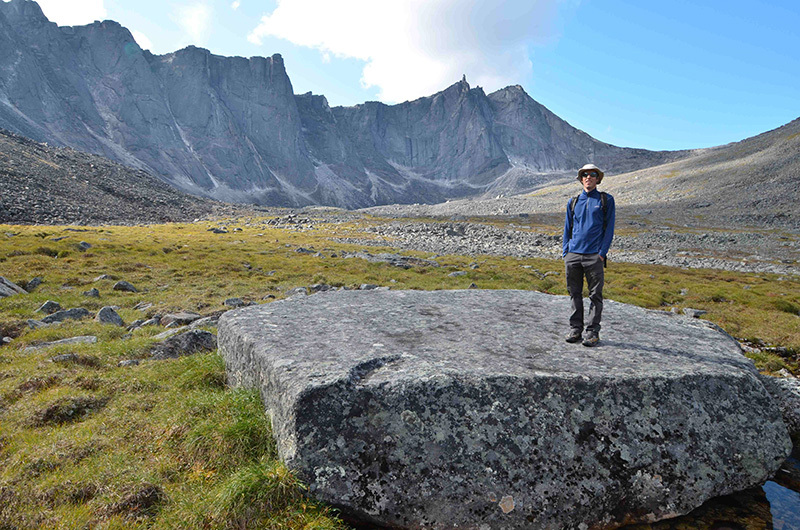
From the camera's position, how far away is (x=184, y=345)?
10.6m

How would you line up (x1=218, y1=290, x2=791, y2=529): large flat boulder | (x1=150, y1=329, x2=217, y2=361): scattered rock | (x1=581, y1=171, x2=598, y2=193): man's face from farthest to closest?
(x1=150, y1=329, x2=217, y2=361): scattered rock, (x1=581, y1=171, x2=598, y2=193): man's face, (x1=218, y1=290, x2=791, y2=529): large flat boulder

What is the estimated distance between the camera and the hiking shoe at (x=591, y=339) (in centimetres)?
784

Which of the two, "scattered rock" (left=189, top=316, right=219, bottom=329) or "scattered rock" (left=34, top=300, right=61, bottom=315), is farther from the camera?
"scattered rock" (left=34, top=300, right=61, bottom=315)

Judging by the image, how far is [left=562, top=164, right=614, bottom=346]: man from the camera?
8055 millimetres

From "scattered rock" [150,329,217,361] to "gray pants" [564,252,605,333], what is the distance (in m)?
9.48

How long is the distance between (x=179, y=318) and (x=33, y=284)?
42.8 feet

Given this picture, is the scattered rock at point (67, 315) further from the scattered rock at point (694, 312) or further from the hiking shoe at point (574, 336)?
the scattered rock at point (694, 312)

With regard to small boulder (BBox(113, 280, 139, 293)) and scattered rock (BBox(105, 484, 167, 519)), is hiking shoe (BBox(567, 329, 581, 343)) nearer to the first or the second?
scattered rock (BBox(105, 484, 167, 519))

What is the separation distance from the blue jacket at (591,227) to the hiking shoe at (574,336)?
5.43 feet

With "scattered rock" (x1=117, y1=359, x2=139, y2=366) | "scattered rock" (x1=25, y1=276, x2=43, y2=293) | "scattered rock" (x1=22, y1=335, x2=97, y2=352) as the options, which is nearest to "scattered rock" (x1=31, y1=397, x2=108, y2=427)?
"scattered rock" (x1=117, y1=359, x2=139, y2=366)

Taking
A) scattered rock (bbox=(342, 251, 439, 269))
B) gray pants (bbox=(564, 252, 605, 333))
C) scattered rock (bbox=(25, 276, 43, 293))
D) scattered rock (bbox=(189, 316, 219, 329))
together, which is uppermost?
gray pants (bbox=(564, 252, 605, 333))

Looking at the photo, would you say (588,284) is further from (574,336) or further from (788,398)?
(788,398)

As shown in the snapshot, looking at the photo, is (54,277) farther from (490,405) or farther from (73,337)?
(490,405)

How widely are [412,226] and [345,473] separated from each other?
73.2 metres
